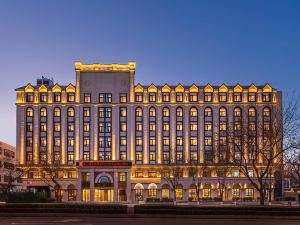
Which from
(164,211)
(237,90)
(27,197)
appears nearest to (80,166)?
(27,197)

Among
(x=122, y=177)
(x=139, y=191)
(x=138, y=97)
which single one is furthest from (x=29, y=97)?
(x=139, y=191)

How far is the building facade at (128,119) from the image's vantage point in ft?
420

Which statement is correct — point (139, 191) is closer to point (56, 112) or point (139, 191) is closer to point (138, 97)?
point (138, 97)

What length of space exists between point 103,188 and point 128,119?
22.9m

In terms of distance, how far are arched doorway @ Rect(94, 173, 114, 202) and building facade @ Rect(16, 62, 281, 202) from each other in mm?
13190

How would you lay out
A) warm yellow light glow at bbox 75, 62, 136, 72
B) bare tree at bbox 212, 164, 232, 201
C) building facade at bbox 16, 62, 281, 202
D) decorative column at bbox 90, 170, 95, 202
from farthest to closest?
warm yellow light glow at bbox 75, 62, 136, 72 < building facade at bbox 16, 62, 281, 202 < bare tree at bbox 212, 164, 232, 201 < decorative column at bbox 90, 170, 95, 202

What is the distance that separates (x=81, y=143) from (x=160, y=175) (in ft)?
76.5

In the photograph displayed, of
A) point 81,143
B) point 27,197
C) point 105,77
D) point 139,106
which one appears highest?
point 105,77

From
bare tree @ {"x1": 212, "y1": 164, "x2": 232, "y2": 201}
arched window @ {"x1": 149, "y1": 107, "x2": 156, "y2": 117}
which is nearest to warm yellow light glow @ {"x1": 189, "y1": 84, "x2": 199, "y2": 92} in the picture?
arched window @ {"x1": 149, "y1": 107, "x2": 156, "y2": 117}

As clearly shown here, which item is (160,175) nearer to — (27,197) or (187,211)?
(27,197)

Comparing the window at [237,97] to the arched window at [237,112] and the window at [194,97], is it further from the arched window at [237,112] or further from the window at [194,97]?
the window at [194,97]

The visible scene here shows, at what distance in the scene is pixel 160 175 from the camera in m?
127

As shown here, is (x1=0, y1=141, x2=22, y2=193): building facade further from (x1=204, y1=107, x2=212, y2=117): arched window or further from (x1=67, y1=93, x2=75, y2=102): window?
(x1=204, y1=107, x2=212, y2=117): arched window

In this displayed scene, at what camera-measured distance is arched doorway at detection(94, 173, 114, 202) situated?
4501 inches
